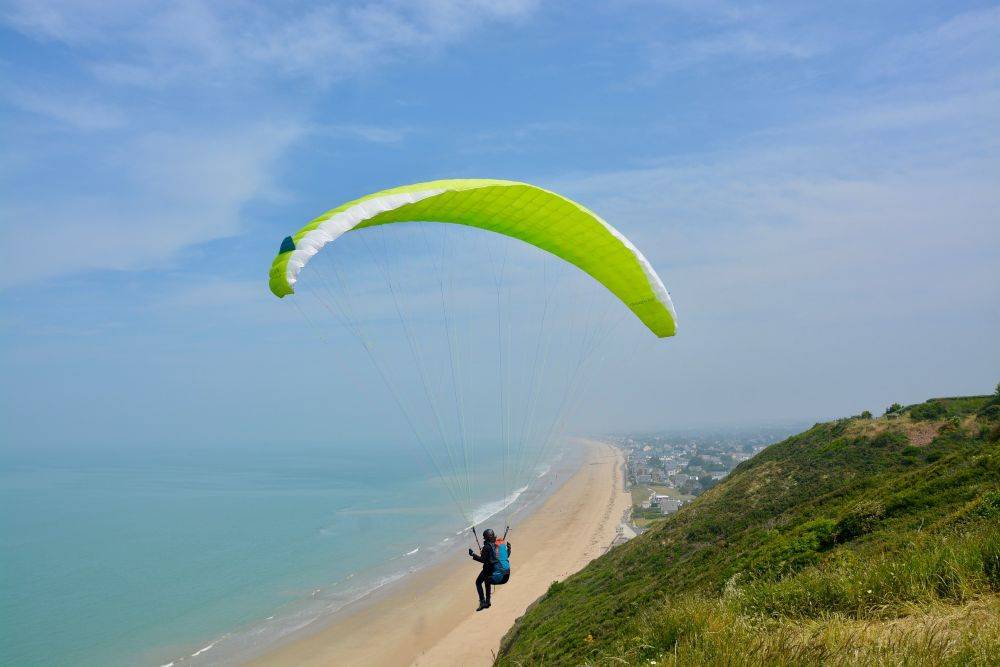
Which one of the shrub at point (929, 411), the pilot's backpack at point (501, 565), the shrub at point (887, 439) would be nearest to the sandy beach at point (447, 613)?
the pilot's backpack at point (501, 565)

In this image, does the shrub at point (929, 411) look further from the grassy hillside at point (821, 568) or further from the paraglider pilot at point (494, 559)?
the paraglider pilot at point (494, 559)

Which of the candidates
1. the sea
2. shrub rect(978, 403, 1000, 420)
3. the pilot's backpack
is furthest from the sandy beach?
shrub rect(978, 403, 1000, 420)

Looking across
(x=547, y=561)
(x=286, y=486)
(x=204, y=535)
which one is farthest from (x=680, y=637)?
(x=286, y=486)

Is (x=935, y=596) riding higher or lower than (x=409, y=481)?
higher

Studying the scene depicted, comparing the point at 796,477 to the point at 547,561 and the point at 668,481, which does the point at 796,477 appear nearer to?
the point at 547,561

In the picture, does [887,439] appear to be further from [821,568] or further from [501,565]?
[501,565]

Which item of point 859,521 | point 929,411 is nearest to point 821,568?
point 859,521
